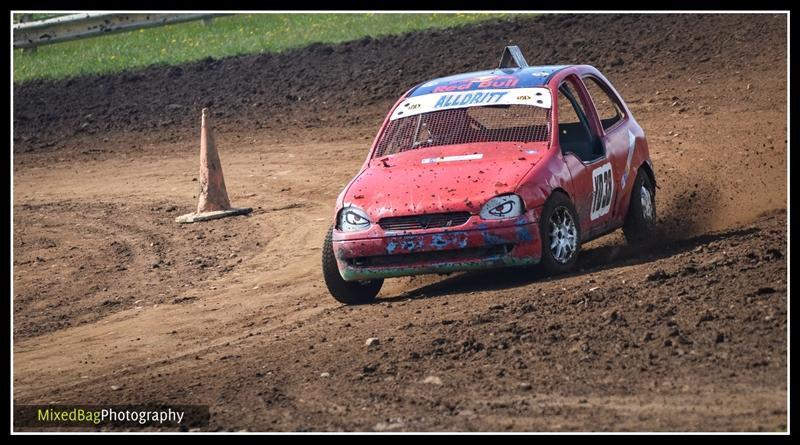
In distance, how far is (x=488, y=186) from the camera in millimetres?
10227

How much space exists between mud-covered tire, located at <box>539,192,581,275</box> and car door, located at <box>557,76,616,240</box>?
19cm

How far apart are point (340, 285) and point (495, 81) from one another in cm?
211

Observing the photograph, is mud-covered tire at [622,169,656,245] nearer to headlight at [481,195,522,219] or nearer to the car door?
the car door

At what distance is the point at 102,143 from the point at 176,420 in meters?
13.5

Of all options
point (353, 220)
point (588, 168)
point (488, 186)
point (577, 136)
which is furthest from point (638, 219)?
point (353, 220)

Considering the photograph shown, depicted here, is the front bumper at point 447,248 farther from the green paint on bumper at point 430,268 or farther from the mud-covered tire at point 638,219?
the mud-covered tire at point 638,219

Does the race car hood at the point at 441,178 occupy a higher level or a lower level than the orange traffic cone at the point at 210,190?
higher

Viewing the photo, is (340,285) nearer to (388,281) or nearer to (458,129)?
(388,281)

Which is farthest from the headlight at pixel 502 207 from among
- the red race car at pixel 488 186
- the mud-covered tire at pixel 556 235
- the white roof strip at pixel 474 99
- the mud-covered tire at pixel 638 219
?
the mud-covered tire at pixel 638 219

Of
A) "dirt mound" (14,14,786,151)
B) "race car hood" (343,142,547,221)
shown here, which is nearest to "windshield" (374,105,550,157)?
"race car hood" (343,142,547,221)

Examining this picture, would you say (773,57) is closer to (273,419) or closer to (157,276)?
(157,276)

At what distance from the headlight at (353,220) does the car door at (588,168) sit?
1.53 m

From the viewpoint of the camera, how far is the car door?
35.5 ft

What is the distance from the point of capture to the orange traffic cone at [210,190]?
49.3 ft
